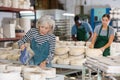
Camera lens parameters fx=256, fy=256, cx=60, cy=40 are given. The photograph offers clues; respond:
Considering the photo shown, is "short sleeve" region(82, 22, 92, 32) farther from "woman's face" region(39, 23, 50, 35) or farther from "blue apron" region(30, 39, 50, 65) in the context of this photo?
"woman's face" region(39, 23, 50, 35)

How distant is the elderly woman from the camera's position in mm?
3502

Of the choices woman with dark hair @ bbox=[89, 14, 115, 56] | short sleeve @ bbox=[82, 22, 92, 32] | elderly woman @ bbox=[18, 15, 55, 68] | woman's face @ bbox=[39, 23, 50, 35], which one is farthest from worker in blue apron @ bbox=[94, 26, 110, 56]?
short sleeve @ bbox=[82, 22, 92, 32]

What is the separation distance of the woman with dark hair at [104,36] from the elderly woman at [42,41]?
147 cm

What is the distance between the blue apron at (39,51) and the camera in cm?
377

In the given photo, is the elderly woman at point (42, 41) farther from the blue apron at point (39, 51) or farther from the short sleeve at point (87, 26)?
the short sleeve at point (87, 26)

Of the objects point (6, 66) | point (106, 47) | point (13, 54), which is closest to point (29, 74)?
point (6, 66)

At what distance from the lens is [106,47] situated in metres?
4.93

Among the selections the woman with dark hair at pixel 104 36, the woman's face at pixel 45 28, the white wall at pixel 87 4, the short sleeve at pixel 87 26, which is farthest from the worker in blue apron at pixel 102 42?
the white wall at pixel 87 4

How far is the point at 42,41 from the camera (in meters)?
3.73

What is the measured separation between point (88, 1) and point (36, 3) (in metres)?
2.65

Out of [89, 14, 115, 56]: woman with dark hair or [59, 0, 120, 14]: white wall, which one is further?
[59, 0, 120, 14]: white wall

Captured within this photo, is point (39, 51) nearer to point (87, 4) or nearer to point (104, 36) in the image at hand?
point (104, 36)

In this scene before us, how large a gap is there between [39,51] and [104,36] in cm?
168

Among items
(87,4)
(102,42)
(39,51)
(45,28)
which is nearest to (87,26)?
(102,42)
